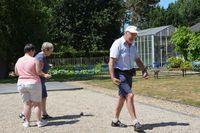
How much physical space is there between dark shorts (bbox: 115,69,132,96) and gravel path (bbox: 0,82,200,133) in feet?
2.37

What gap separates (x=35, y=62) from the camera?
10.1 m

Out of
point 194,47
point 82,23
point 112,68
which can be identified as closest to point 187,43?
point 194,47

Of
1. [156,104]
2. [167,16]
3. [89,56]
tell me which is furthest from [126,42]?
[167,16]

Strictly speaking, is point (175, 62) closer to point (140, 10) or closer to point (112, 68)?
point (112, 68)

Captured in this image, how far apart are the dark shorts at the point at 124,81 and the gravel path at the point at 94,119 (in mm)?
724

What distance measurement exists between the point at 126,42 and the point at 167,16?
76.8m

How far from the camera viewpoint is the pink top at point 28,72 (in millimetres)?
10013

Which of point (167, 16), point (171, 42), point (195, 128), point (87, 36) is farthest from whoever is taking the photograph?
point (167, 16)

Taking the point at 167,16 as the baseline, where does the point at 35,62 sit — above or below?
below

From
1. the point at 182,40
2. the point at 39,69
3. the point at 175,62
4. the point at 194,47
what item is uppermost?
the point at 182,40

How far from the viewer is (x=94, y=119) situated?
10.9 meters

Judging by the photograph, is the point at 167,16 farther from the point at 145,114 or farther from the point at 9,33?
the point at 145,114

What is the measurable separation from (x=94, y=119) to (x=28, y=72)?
1919 mm

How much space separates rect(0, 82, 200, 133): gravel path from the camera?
9453 millimetres
